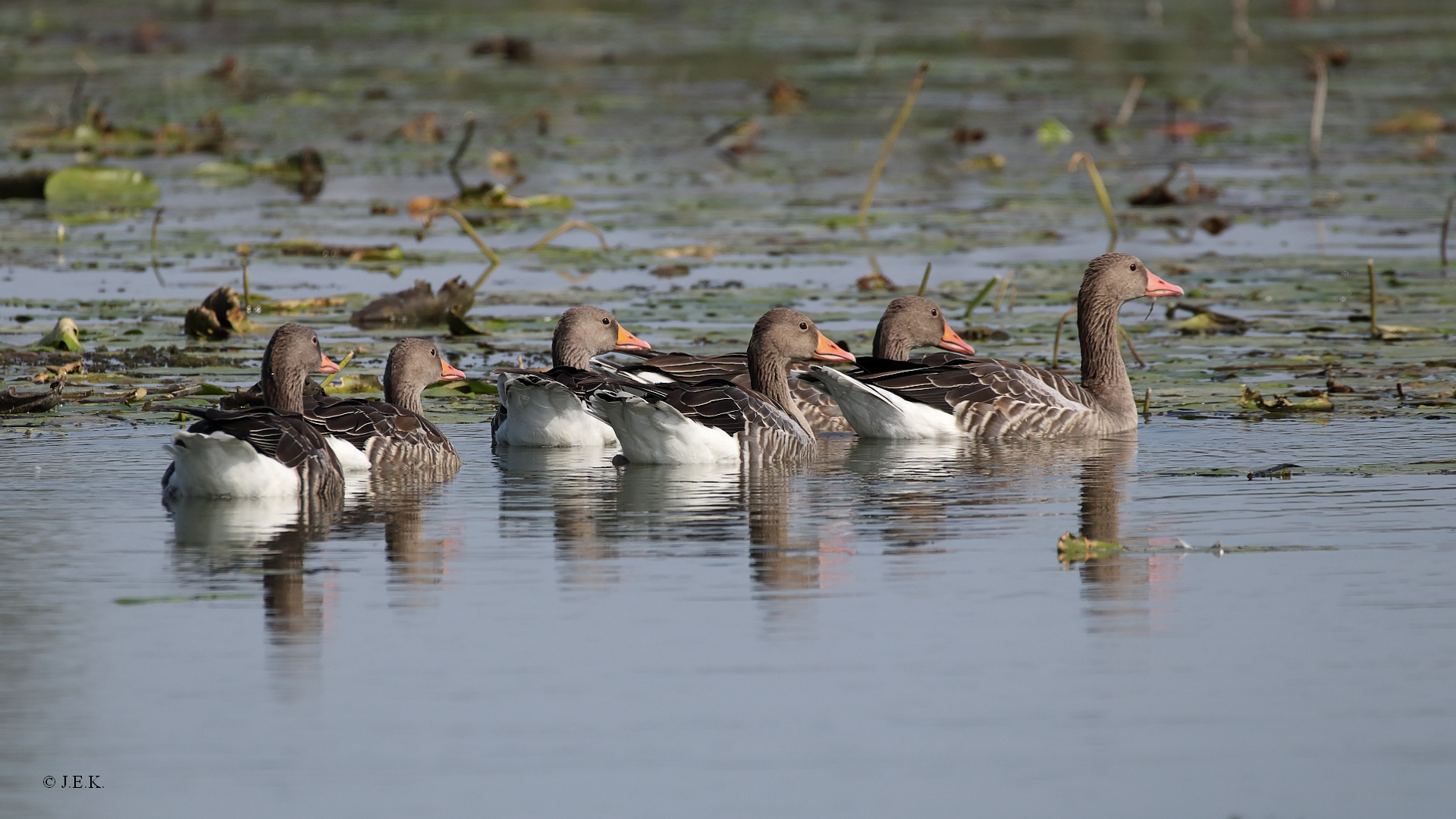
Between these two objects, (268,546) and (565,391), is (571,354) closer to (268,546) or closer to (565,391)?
(565,391)

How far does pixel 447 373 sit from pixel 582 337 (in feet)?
3.66

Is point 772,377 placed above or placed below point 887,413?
above

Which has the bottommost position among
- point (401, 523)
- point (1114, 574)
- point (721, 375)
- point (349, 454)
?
point (1114, 574)

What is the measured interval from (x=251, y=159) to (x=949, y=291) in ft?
43.7

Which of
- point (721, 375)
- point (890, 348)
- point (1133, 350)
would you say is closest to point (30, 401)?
point (721, 375)

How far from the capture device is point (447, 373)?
13.3 metres

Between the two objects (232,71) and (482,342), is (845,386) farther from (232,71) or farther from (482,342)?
(232,71)

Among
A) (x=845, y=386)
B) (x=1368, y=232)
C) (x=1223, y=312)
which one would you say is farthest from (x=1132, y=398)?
(x=1368, y=232)

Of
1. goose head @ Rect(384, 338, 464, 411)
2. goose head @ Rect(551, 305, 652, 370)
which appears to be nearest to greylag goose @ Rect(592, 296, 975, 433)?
goose head @ Rect(551, 305, 652, 370)

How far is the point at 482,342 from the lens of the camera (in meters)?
16.3

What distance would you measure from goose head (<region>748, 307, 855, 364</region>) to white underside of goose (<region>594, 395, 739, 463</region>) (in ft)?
3.78

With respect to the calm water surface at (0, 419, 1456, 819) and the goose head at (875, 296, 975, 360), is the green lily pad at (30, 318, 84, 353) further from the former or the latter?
the goose head at (875, 296, 975, 360)

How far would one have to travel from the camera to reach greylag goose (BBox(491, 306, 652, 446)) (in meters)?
12.7

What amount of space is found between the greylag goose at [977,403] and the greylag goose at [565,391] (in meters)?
1.49
